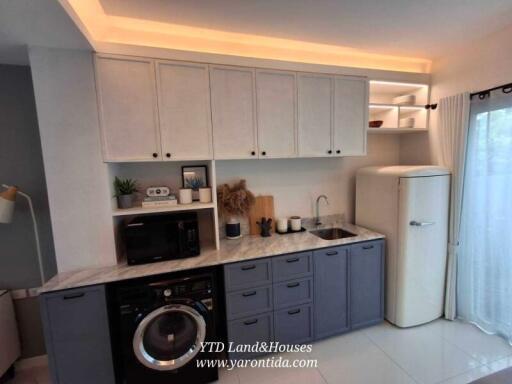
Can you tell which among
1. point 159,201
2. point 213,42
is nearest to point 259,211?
point 159,201

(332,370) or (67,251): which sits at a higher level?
(67,251)

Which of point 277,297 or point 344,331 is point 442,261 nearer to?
point 344,331

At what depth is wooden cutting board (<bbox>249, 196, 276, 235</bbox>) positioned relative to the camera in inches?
101

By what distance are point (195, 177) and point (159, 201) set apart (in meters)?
0.45

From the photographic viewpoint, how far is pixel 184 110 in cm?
195

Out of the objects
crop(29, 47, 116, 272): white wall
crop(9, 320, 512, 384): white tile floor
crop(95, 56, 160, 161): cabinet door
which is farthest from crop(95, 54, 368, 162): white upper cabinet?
crop(9, 320, 512, 384): white tile floor

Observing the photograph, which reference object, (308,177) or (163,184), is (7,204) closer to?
(163,184)

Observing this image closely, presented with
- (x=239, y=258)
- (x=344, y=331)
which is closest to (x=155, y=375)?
(x=239, y=258)

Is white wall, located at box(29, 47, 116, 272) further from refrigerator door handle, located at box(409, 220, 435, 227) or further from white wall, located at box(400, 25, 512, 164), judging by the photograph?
white wall, located at box(400, 25, 512, 164)

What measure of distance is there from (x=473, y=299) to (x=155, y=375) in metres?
2.88

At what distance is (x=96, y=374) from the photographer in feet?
5.56

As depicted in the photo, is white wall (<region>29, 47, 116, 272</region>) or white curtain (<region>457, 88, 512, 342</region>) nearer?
white wall (<region>29, 47, 116, 272</region>)

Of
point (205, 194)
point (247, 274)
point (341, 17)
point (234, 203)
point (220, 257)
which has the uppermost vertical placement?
point (341, 17)

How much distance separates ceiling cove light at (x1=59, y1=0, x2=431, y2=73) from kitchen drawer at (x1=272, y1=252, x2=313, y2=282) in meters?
1.83
